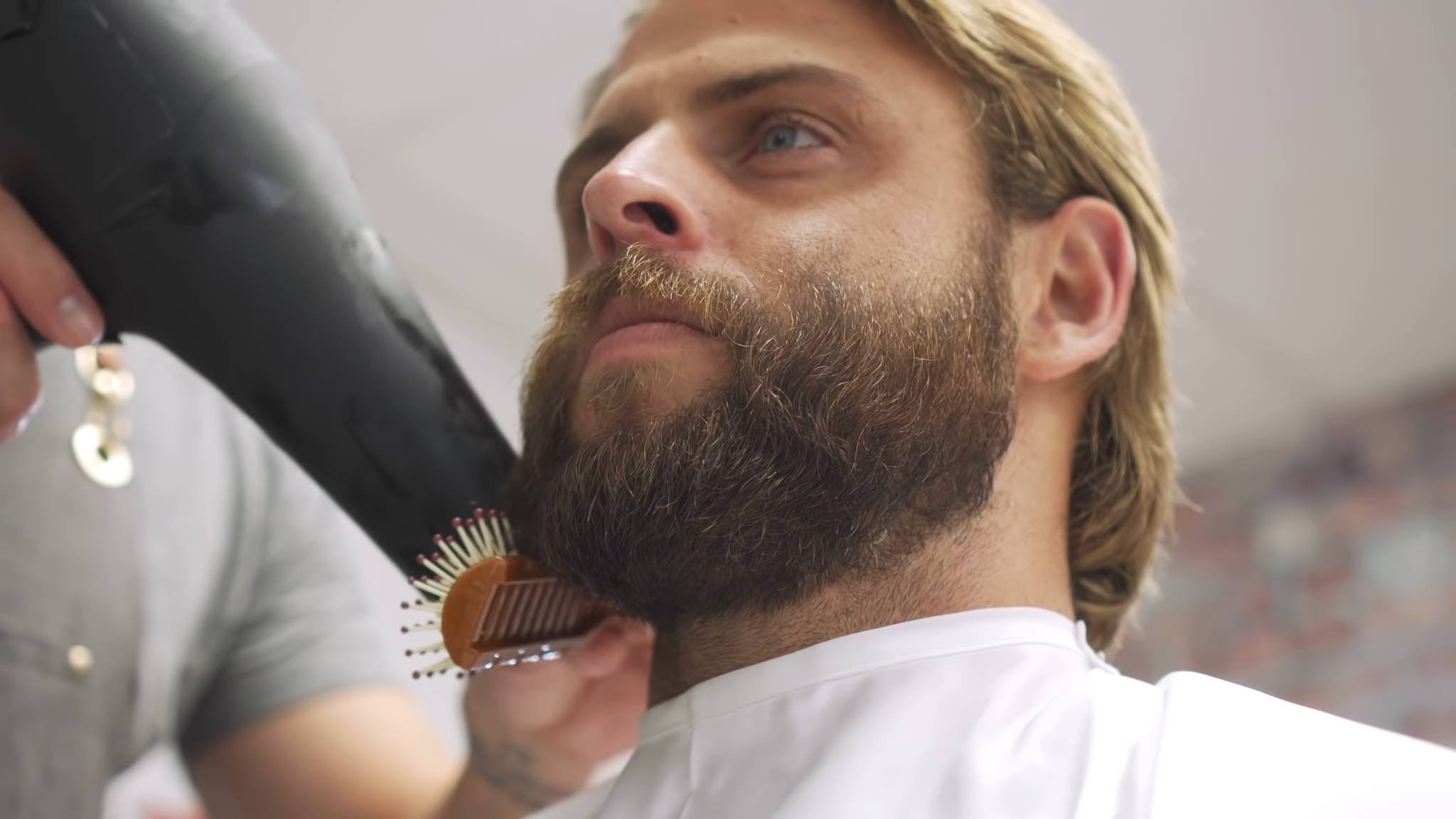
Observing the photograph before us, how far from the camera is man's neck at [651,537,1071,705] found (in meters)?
0.95

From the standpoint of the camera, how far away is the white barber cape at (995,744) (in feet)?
2.33

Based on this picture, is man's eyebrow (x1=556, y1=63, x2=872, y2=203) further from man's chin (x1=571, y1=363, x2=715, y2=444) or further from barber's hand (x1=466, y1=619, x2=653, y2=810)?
barber's hand (x1=466, y1=619, x2=653, y2=810)

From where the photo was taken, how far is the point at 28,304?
93cm

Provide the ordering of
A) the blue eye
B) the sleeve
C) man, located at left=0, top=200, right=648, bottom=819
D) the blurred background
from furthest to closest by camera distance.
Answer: the blurred background < the sleeve < man, located at left=0, top=200, right=648, bottom=819 < the blue eye

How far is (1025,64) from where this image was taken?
3.83 ft

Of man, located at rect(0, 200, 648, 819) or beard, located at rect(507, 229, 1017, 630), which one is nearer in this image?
beard, located at rect(507, 229, 1017, 630)

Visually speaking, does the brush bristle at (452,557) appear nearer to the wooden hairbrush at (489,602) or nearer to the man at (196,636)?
the wooden hairbrush at (489,602)

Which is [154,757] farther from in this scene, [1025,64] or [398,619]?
[1025,64]

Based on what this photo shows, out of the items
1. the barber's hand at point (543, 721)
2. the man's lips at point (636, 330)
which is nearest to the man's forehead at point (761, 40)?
the man's lips at point (636, 330)

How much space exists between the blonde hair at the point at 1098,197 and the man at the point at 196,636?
0.48m

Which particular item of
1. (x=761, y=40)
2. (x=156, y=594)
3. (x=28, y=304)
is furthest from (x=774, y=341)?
(x=156, y=594)

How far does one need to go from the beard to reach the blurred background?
1.86 feet

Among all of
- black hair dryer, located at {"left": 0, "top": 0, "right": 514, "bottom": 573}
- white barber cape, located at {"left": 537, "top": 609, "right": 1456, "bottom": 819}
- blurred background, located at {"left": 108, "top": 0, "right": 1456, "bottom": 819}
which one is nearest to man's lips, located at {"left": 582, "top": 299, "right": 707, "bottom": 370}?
black hair dryer, located at {"left": 0, "top": 0, "right": 514, "bottom": 573}

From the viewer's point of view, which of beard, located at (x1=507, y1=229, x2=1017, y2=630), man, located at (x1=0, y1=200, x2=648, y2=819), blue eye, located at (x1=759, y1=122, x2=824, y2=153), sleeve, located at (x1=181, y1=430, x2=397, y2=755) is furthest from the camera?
sleeve, located at (x1=181, y1=430, x2=397, y2=755)
